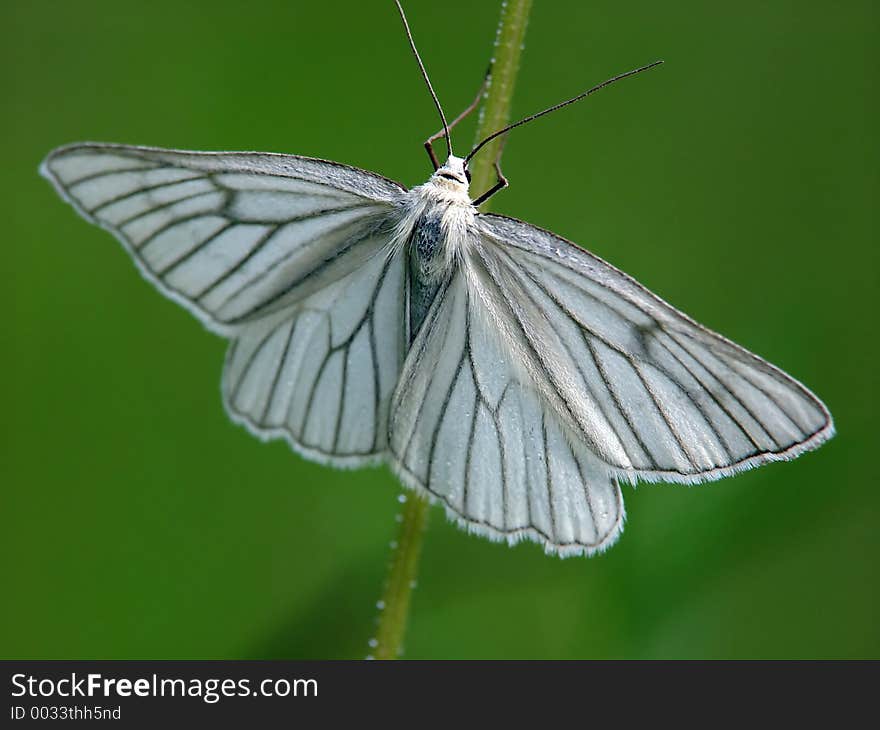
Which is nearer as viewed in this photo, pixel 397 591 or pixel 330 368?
pixel 397 591

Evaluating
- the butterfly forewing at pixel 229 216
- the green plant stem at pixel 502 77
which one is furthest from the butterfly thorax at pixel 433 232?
the green plant stem at pixel 502 77

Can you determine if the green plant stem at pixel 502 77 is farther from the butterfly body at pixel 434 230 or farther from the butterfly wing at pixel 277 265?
the butterfly wing at pixel 277 265

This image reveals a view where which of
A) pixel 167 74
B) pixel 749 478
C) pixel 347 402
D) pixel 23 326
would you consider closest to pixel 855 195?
pixel 749 478

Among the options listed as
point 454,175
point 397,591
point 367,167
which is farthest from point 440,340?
point 367,167

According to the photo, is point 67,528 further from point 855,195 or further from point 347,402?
point 855,195

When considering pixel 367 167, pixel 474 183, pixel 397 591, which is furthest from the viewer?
pixel 367 167

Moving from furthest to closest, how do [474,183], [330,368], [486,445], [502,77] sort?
[330,368], [486,445], [474,183], [502,77]

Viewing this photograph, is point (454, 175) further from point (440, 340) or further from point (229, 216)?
point (229, 216)
